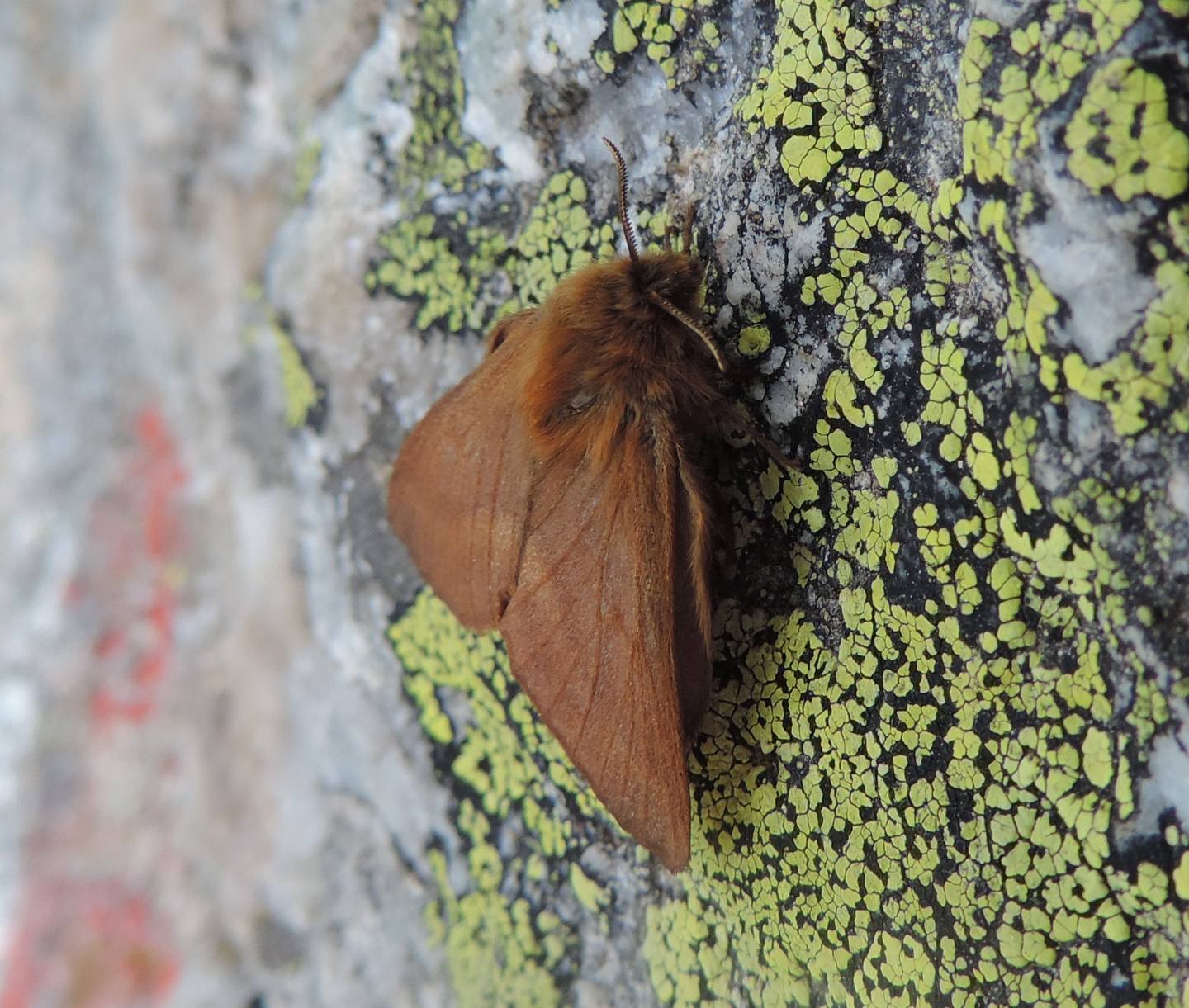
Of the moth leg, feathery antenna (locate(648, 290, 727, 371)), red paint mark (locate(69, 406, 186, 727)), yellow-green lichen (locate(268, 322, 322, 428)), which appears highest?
feathery antenna (locate(648, 290, 727, 371))

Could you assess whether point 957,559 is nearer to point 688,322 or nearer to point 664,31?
point 688,322

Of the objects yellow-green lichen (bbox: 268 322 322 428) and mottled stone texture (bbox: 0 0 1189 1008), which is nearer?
mottled stone texture (bbox: 0 0 1189 1008)

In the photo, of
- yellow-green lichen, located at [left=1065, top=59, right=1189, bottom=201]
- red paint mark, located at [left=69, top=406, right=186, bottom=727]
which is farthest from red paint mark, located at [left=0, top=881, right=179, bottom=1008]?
yellow-green lichen, located at [left=1065, top=59, right=1189, bottom=201]

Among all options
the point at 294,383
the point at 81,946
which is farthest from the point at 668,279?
the point at 81,946

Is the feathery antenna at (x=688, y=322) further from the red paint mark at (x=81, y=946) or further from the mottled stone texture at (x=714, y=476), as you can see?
the red paint mark at (x=81, y=946)

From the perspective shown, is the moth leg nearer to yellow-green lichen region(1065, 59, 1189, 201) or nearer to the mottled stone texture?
the mottled stone texture

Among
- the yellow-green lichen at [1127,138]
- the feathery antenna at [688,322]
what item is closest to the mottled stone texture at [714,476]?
the yellow-green lichen at [1127,138]
